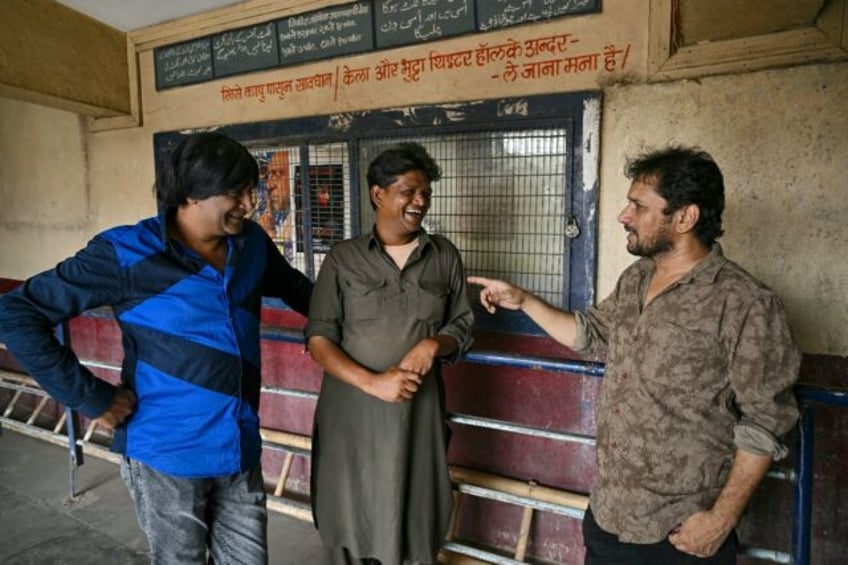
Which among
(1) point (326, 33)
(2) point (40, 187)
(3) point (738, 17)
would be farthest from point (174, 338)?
(2) point (40, 187)

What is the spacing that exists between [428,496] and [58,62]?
131 inches

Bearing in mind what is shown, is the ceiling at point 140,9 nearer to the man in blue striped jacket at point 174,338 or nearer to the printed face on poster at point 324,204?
the printed face on poster at point 324,204

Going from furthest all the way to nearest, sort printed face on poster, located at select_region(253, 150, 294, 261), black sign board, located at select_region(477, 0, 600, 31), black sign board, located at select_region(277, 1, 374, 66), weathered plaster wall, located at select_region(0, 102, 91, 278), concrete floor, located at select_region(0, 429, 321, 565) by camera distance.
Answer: weathered plaster wall, located at select_region(0, 102, 91, 278) → printed face on poster, located at select_region(253, 150, 294, 261) → black sign board, located at select_region(277, 1, 374, 66) → concrete floor, located at select_region(0, 429, 321, 565) → black sign board, located at select_region(477, 0, 600, 31)

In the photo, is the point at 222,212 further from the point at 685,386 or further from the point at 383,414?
the point at 685,386

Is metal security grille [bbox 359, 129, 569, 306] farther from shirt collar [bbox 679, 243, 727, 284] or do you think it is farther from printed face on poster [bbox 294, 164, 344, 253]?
shirt collar [bbox 679, 243, 727, 284]

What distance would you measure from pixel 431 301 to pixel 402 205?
333 millimetres

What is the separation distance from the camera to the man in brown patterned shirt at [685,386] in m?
1.18

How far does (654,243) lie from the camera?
1365mm

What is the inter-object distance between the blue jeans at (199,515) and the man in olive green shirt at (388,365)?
283mm

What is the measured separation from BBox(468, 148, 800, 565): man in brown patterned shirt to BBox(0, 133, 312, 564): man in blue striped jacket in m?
1.04

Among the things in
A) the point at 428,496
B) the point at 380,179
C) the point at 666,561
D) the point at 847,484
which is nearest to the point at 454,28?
the point at 380,179

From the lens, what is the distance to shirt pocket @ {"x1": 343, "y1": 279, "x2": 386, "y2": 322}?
1.74 meters

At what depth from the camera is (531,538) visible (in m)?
2.78

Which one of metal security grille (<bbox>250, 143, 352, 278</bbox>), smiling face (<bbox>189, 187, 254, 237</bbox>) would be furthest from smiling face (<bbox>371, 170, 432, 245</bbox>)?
metal security grille (<bbox>250, 143, 352, 278</bbox>)
